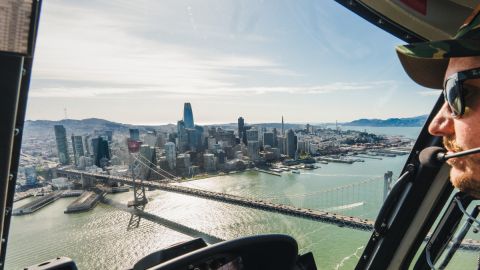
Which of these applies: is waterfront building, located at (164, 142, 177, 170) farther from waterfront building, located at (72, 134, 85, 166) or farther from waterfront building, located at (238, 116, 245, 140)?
waterfront building, located at (238, 116, 245, 140)

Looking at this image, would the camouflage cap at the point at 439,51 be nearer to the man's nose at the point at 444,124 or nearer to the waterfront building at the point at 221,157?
the man's nose at the point at 444,124

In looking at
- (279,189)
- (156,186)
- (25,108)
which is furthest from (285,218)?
(25,108)

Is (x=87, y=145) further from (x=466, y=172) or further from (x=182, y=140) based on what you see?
(x=466, y=172)

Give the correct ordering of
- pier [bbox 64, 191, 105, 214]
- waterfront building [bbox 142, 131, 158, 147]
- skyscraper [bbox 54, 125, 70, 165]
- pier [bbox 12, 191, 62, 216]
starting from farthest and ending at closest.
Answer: waterfront building [bbox 142, 131, 158, 147] → pier [bbox 64, 191, 105, 214] → pier [bbox 12, 191, 62, 216] → skyscraper [bbox 54, 125, 70, 165]

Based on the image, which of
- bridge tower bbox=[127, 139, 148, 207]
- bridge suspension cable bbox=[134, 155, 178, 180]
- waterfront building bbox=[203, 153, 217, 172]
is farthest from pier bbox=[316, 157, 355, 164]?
bridge tower bbox=[127, 139, 148, 207]

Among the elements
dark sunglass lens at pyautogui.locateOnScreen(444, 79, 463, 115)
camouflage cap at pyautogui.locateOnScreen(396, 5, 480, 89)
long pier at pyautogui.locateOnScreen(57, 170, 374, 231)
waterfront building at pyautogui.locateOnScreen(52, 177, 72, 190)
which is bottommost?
waterfront building at pyautogui.locateOnScreen(52, 177, 72, 190)

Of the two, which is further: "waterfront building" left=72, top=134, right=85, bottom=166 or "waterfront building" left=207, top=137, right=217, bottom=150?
"waterfront building" left=207, top=137, right=217, bottom=150
